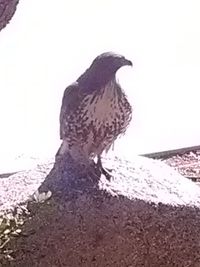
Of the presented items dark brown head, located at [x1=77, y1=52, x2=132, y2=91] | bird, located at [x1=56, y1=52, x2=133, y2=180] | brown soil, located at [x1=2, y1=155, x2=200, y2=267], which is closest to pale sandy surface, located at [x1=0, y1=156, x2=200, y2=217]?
brown soil, located at [x1=2, y1=155, x2=200, y2=267]

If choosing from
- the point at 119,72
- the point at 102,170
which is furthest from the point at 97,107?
the point at 119,72

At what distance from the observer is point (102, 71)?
3088mm

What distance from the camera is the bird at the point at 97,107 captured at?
3.05m

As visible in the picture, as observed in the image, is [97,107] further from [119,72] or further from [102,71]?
[119,72]

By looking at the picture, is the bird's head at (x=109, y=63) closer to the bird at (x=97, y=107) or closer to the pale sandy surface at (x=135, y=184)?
the bird at (x=97, y=107)

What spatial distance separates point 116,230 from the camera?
3.09 metres

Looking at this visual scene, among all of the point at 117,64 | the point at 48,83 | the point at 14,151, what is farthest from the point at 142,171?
the point at 48,83

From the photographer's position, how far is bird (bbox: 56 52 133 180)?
3055 millimetres

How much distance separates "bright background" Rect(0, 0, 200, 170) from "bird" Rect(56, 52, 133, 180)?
1.41 m

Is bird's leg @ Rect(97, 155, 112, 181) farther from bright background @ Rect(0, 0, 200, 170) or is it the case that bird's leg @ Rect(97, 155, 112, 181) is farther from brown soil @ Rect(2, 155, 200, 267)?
bright background @ Rect(0, 0, 200, 170)

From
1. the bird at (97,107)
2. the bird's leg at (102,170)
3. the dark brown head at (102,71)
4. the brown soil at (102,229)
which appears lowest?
the brown soil at (102,229)

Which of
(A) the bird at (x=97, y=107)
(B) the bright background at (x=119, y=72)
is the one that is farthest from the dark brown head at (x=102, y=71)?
(B) the bright background at (x=119, y=72)

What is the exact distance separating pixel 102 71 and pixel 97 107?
5.3 inches

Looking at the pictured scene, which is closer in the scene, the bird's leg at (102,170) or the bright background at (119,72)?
the bird's leg at (102,170)
